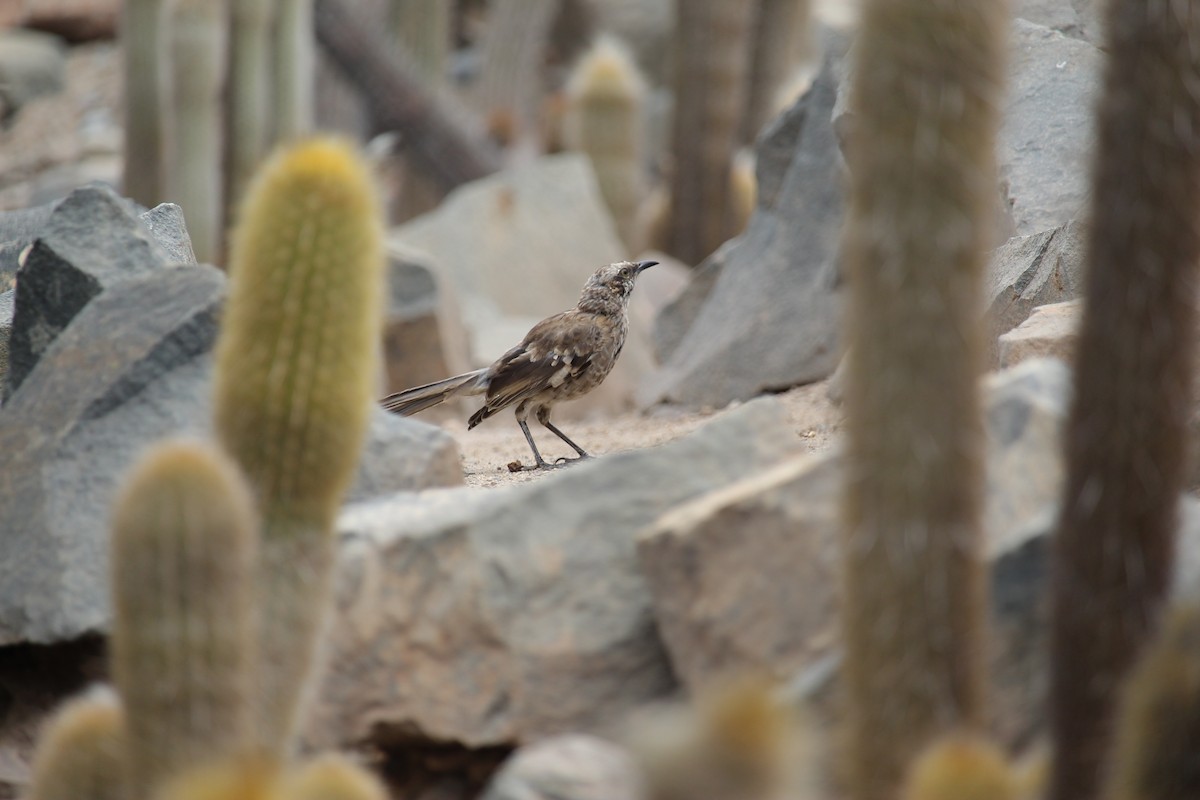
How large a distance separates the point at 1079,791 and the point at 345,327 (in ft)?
5.84

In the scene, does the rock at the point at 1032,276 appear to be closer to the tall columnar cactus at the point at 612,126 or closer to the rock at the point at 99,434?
the rock at the point at 99,434

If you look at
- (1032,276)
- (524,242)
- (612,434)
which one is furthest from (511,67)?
(1032,276)

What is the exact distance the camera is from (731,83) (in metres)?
12.6

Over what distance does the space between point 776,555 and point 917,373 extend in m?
0.83

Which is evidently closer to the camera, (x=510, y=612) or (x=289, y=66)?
(x=510, y=612)

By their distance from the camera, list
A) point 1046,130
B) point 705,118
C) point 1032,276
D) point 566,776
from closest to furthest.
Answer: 1. point 566,776
2. point 1032,276
3. point 1046,130
4. point 705,118

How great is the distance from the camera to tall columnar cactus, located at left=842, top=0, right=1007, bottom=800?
2641mm

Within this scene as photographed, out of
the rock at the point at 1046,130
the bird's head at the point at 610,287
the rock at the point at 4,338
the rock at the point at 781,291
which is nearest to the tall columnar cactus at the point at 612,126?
the rock at the point at 781,291

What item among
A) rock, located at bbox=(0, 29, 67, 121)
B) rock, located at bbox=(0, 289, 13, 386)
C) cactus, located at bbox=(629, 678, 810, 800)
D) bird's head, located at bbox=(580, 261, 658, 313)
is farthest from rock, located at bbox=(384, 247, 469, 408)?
rock, located at bbox=(0, 29, 67, 121)

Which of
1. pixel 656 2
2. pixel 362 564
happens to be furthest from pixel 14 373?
pixel 656 2

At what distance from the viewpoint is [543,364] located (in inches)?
255

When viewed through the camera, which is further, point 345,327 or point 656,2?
point 656,2

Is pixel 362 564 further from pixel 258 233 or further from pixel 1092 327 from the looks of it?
pixel 1092 327

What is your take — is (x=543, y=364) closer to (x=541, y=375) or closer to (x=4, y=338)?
(x=541, y=375)
